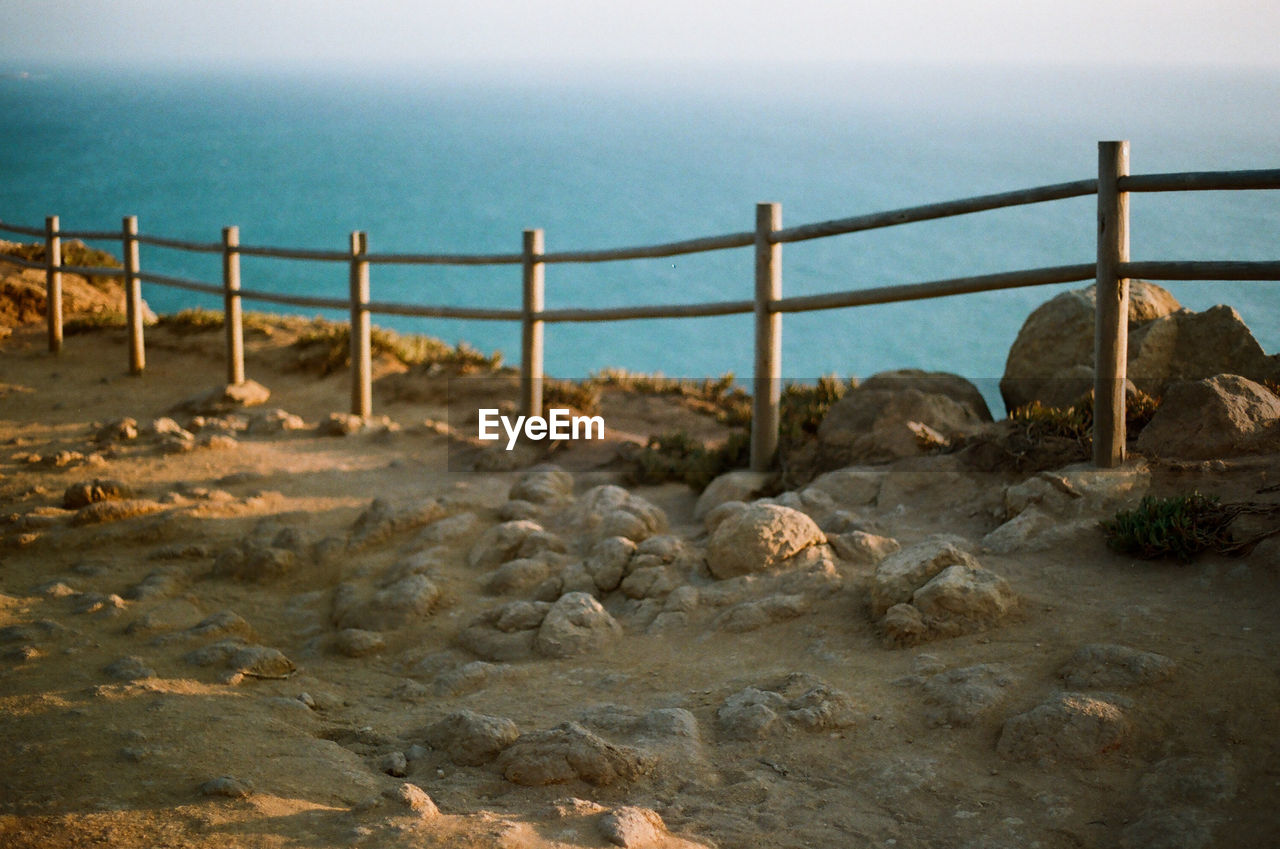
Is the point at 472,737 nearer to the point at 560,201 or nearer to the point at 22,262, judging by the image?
the point at 22,262

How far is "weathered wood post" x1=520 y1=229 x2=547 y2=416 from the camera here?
759cm

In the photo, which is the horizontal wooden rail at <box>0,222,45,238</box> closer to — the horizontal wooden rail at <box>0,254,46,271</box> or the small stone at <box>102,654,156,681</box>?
the horizontal wooden rail at <box>0,254,46,271</box>

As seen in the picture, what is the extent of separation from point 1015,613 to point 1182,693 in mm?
730

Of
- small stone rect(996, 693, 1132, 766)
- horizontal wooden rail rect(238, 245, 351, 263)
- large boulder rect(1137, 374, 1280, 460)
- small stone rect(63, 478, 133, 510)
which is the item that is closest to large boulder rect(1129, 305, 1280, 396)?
large boulder rect(1137, 374, 1280, 460)

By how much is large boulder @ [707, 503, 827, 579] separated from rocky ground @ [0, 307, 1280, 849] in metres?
0.02

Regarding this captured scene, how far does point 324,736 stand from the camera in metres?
3.46

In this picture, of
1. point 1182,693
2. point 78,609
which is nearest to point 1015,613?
point 1182,693

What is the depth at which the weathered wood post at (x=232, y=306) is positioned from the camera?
9664mm

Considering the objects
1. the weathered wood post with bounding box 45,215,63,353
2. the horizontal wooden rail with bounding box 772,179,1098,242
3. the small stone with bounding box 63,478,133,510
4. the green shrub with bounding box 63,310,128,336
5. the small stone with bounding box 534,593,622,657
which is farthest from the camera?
the green shrub with bounding box 63,310,128,336

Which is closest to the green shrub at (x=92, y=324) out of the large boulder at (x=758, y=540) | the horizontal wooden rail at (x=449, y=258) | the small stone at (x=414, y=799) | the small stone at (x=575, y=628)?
the horizontal wooden rail at (x=449, y=258)

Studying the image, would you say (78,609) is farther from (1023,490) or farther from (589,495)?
(1023,490)

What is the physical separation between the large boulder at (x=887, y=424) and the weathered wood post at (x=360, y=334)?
396 centimetres

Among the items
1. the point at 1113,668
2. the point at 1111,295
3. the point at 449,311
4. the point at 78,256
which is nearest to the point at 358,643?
the point at 1113,668

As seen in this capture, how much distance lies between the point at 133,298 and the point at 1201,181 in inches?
381
